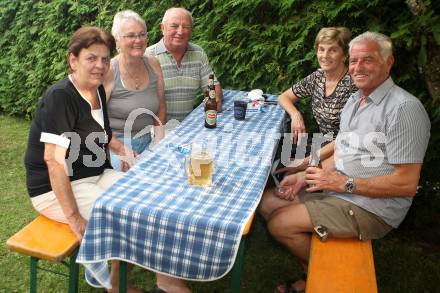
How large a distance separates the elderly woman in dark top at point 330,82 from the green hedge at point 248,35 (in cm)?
55

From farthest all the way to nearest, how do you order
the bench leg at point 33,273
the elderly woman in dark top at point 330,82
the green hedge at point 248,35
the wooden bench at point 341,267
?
the green hedge at point 248,35 → the elderly woman in dark top at point 330,82 → the bench leg at point 33,273 → the wooden bench at point 341,267

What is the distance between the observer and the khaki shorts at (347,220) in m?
2.45

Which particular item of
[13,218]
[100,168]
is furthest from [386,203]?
[13,218]

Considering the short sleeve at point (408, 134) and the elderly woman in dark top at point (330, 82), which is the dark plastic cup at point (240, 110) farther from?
the short sleeve at point (408, 134)

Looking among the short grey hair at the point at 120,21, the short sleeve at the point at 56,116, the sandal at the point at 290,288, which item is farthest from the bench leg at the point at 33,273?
the short grey hair at the point at 120,21

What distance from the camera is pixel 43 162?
2.48m

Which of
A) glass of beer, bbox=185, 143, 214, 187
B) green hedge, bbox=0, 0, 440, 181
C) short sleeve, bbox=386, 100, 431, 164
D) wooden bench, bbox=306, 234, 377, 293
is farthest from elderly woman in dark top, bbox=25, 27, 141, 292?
green hedge, bbox=0, 0, 440, 181

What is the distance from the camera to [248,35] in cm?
458

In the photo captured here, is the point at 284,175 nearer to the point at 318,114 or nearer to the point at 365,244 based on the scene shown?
the point at 318,114

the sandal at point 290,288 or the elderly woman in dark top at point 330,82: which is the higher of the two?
the elderly woman in dark top at point 330,82

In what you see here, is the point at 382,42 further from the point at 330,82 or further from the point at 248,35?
the point at 248,35

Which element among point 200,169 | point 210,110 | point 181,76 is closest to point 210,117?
point 210,110

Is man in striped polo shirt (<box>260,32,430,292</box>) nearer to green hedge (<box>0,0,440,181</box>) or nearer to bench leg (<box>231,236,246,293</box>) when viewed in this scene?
bench leg (<box>231,236,246,293</box>)

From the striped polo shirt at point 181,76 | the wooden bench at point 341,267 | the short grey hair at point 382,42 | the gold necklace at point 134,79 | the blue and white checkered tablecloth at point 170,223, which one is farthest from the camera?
the striped polo shirt at point 181,76
